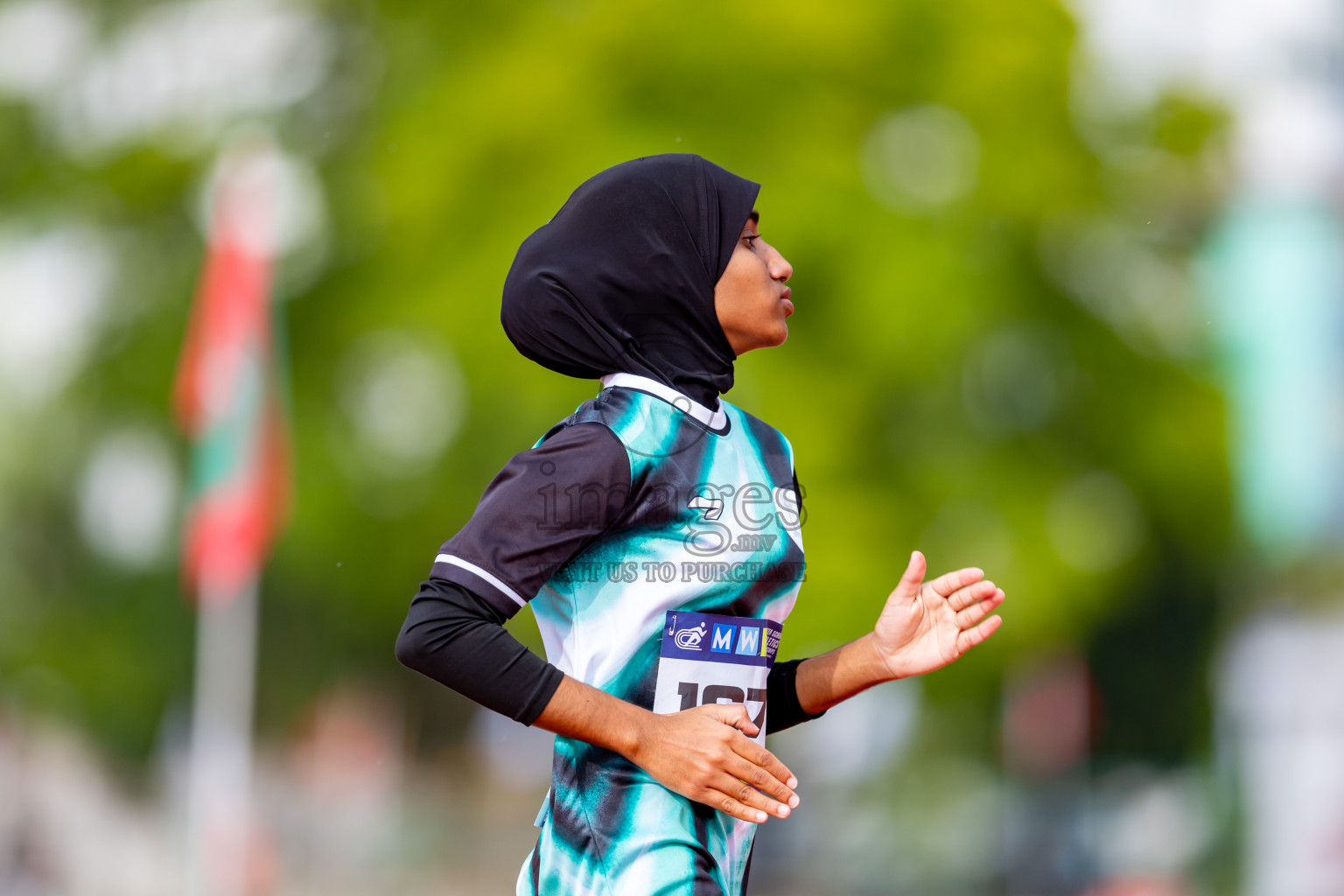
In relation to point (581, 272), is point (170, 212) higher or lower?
higher

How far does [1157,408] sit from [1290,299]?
8.91m

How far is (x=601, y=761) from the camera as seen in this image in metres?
2.60

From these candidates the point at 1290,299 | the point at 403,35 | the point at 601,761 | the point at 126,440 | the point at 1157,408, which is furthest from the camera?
the point at 1290,299

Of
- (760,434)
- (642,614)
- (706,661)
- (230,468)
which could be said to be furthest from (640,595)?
(230,468)

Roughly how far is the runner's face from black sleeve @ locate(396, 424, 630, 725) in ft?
1.31

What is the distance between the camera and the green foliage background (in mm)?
11594

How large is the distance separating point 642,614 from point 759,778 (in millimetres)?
331

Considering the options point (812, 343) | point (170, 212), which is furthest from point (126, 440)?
point (812, 343)

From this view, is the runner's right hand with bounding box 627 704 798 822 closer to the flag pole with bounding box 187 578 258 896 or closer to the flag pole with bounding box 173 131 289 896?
the flag pole with bounding box 173 131 289 896

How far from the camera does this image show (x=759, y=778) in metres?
2.50

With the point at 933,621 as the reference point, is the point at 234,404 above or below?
above

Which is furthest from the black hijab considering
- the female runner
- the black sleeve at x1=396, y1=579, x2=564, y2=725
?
the black sleeve at x1=396, y1=579, x2=564, y2=725

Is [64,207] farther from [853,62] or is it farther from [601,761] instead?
[601,761]

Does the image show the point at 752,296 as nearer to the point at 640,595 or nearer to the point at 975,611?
the point at 640,595
